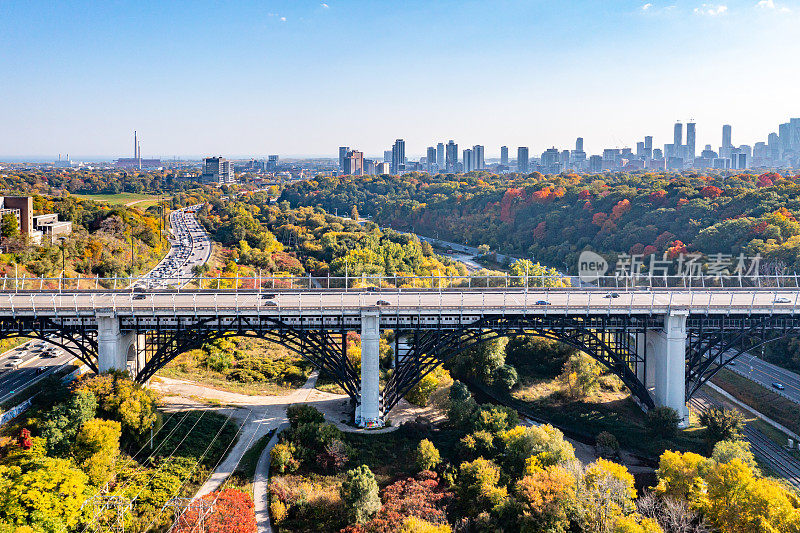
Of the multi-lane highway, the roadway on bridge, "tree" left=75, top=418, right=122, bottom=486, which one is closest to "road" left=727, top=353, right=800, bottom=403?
the roadway on bridge

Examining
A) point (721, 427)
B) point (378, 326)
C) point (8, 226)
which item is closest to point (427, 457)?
point (378, 326)

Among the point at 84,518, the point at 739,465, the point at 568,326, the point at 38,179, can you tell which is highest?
the point at 38,179

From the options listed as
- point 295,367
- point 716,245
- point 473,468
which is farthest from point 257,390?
point 716,245

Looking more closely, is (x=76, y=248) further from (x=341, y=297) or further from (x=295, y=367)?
(x=341, y=297)

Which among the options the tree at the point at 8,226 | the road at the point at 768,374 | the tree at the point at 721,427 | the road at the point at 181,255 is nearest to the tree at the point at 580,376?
the tree at the point at 721,427

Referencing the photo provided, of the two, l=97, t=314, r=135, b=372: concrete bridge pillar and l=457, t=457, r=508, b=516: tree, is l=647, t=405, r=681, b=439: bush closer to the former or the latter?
l=457, t=457, r=508, b=516: tree
